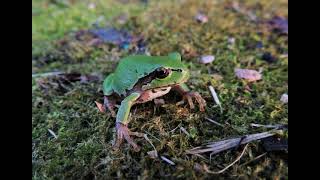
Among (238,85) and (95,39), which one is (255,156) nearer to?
(238,85)

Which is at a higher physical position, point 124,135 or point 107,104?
point 107,104

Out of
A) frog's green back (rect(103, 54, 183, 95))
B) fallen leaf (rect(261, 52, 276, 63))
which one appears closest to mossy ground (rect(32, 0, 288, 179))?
fallen leaf (rect(261, 52, 276, 63))

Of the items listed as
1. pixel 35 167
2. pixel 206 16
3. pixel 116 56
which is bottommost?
pixel 35 167

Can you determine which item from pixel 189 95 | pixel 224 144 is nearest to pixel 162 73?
pixel 189 95

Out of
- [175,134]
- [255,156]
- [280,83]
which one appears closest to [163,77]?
[175,134]

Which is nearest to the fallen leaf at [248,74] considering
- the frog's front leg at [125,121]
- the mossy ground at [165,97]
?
the mossy ground at [165,97]

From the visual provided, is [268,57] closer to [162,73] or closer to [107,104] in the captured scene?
[162,73]
